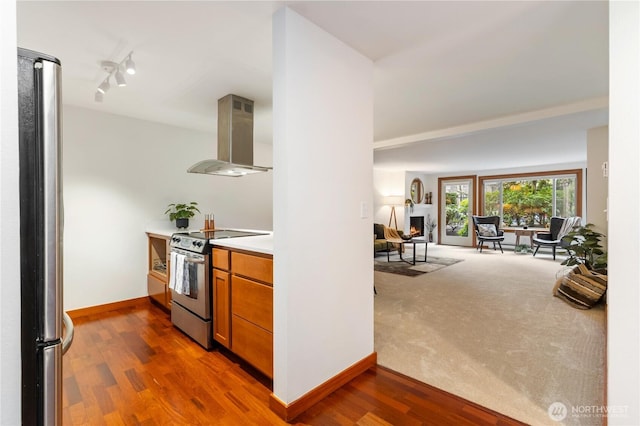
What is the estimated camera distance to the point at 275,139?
1744mm

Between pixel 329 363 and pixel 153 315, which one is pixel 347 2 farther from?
pixel 153 315

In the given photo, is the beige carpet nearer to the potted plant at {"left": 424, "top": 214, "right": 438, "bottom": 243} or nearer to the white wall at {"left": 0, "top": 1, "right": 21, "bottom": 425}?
the white wall at {"left": 0, "top": 1, "right": 21, "bottom": 425}

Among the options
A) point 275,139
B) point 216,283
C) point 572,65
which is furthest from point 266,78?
point 572,65

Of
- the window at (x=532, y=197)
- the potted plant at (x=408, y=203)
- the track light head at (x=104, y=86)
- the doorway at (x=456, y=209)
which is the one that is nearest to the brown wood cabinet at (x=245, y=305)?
the track light head at (x=104, y=86)

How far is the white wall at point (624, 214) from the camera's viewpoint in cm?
118

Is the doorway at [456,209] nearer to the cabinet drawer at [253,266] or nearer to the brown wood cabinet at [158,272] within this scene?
the brown wood cabinet at [158,272]

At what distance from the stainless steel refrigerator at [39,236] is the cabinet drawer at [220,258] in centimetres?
158

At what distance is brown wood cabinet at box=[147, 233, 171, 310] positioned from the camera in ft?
10.7

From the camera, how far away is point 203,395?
188 centimetres

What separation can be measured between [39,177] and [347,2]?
1.61m

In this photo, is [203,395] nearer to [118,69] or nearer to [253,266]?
[253,266]

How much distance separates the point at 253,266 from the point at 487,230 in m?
7.78

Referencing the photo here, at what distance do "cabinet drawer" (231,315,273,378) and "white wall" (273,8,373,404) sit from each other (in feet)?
0.67

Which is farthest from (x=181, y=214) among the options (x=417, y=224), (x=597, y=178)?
(x=417, y=224)
